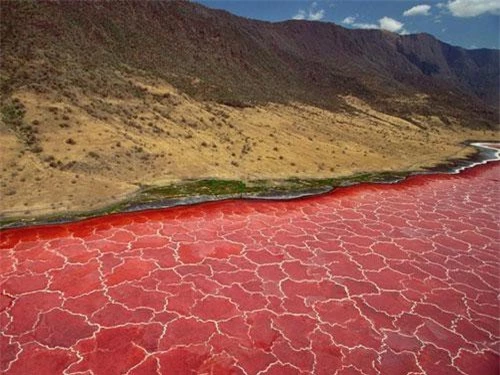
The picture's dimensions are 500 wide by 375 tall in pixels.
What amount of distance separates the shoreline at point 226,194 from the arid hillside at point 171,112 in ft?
2.44

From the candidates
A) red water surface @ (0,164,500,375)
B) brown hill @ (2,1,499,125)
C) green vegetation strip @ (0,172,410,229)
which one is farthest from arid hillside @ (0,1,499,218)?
red water surface @ (0,164,500,375)

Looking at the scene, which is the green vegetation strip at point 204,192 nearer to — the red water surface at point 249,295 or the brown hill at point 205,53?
the red water surface at point 249,295

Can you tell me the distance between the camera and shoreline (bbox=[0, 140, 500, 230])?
55.4 feet

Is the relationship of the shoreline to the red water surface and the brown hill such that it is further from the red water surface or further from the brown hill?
the brown hill

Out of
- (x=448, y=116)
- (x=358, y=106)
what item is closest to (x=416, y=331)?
(x=358, y=106)

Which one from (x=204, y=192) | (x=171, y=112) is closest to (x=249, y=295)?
(x=204, y=192)

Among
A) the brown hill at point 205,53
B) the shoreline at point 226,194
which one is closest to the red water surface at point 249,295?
the shoreline at point 226,194

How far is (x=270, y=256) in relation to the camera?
1470 centimetres

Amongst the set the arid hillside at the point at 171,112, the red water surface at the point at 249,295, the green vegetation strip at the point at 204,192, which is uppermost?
the arid hillside at the point at 171,112

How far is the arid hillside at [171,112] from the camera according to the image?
2211 centimetres

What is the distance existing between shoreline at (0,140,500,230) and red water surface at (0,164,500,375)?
72 cm

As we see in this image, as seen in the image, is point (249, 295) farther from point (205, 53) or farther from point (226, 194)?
point (205, 53)

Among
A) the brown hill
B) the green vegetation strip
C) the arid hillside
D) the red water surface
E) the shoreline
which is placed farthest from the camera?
the brown hill

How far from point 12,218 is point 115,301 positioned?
7392 millimetres
